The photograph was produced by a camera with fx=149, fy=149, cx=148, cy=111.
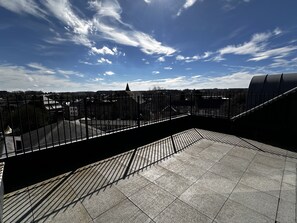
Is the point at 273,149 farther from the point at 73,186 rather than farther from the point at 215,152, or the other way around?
the point at 73,186

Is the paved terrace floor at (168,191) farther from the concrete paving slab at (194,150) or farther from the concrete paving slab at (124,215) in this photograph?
the concrete paving slab at (194,150)

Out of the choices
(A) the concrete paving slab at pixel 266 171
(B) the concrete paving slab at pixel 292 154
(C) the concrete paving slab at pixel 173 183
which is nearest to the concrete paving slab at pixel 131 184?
(C) the concrete paving slab at pixel 173 183

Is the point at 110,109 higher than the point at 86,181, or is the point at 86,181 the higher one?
the point at 110,109

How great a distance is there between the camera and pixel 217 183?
3.04 meters

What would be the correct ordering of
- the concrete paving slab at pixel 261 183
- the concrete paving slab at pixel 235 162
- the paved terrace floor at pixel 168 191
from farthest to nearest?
the concrete paving slab at pixel 235 162, the concrete paving slab at pixel 261 183, the paved terrace floor at pixel 168 191

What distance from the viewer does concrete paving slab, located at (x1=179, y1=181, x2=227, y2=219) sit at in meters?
2.33

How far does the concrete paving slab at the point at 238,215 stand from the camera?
2.12m

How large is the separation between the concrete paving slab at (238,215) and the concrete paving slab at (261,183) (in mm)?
770

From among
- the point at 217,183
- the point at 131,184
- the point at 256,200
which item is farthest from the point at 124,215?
the point at 256,200

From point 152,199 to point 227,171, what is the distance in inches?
79.7

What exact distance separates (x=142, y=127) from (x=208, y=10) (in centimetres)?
567

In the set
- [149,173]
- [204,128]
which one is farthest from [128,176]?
[204,128]

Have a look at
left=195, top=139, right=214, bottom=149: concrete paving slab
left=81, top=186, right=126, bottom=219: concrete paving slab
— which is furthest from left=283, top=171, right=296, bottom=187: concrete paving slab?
left=81, top=186, right=126, bottom=219: concrete paving slab

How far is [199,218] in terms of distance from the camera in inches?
86.1
